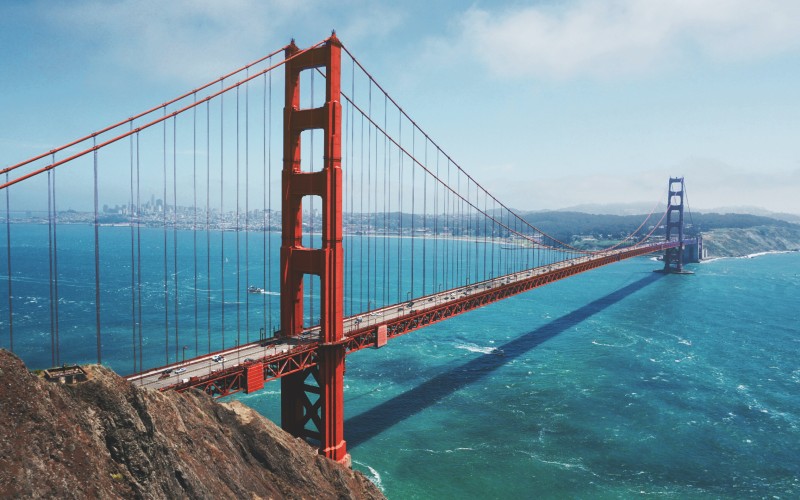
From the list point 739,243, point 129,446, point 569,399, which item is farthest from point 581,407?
point 739,243

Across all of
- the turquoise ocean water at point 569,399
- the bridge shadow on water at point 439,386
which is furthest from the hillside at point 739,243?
the bridge shadow on water at point 439,386

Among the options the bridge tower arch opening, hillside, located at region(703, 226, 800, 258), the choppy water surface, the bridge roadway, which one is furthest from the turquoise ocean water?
hillside, located at region(703, 226, 800, 258)

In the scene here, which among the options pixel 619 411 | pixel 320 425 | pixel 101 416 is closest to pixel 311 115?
pixel 320 425

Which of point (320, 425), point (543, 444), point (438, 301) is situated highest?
point (438, 301)

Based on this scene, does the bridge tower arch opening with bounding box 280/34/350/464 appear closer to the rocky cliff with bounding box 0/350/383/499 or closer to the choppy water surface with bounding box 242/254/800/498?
the choppy water surface with bounding box 242/254/800/498

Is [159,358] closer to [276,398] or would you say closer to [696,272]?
[276,398]
